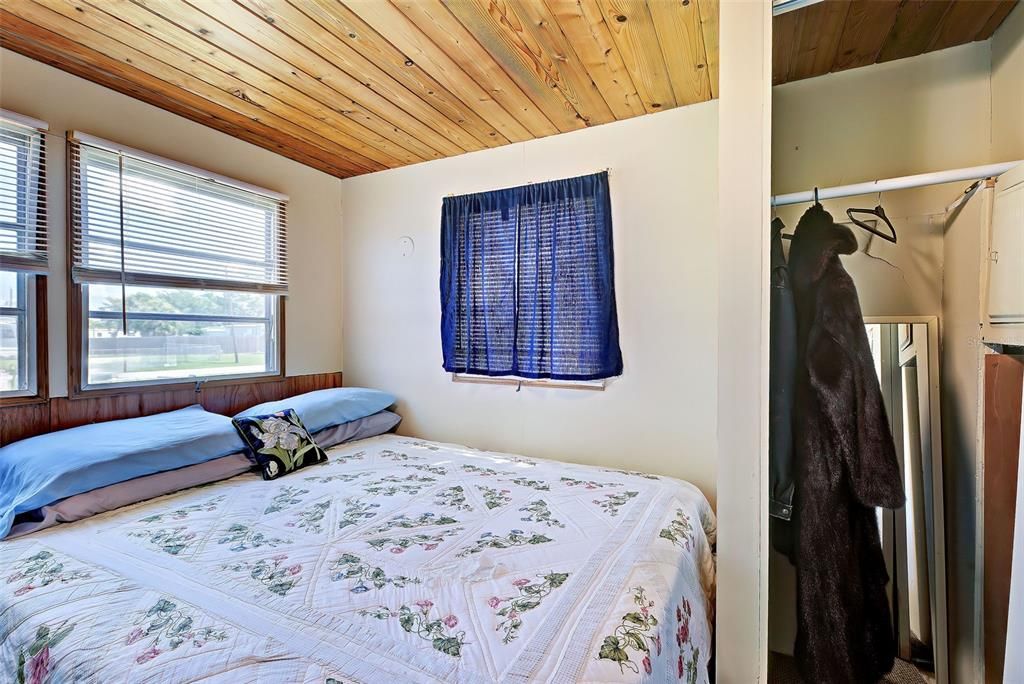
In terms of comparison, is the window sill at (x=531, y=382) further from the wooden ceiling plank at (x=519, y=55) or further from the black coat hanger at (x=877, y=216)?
the wooden ceiling plank at (x=519, y=55)

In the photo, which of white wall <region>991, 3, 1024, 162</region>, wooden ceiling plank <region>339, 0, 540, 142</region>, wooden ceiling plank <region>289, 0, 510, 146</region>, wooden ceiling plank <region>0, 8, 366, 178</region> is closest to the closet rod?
white wall <region>991, 3, 1024, 162</region>

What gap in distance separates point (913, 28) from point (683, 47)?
74 centimetres

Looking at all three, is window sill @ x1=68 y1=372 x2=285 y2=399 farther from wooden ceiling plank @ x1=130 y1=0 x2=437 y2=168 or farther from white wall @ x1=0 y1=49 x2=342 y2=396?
wooden ceiling plank @ x1=130 y1=0 x2=437 y2=168

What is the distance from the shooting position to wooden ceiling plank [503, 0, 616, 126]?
4.84ft

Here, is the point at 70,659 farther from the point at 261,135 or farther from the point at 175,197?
the point at 261,135

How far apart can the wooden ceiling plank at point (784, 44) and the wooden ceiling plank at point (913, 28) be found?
289 mm

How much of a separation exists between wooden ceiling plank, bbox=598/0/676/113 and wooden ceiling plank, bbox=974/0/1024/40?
1.00 meters

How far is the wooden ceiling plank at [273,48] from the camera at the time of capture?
4.94 feet

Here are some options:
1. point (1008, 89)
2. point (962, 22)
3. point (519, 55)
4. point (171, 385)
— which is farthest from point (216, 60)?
point (1008, 89)

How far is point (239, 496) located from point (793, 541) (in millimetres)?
2090

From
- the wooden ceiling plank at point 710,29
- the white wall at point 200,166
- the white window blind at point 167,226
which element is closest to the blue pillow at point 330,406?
the white wall at point 200,166

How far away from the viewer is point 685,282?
84.0 inches

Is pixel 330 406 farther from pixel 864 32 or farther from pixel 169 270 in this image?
pixel 864 32

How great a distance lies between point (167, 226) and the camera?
7.30ft
